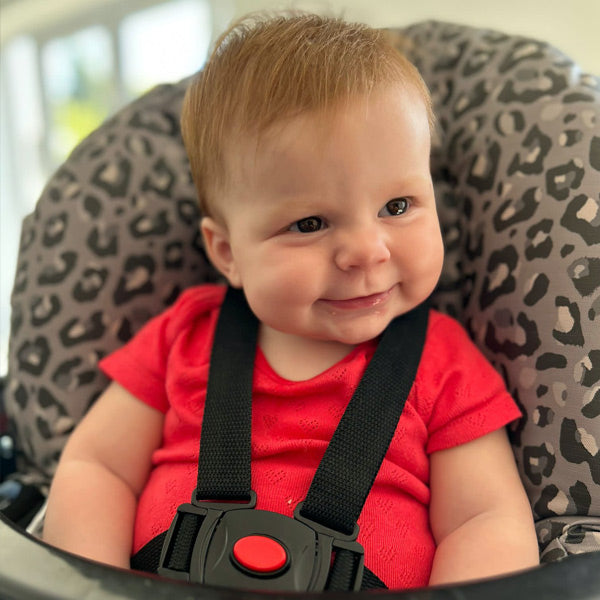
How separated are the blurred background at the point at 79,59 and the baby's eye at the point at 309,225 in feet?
3.43

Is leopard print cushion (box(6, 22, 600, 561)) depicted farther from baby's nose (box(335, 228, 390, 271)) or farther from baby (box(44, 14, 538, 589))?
baby's nose (box(335, 228, 390, 271))

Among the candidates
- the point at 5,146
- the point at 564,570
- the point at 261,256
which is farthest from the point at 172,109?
the point at 5,146

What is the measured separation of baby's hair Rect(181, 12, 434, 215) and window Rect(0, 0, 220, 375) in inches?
54.9

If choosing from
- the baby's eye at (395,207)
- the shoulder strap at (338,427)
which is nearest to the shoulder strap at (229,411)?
the shoulder strap at (338,427)

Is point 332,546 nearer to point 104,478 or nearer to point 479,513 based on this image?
point 479,513

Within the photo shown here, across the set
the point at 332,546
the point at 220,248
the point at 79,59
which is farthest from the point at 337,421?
the point at 79,59

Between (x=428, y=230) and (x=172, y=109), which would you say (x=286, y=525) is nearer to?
(x=428, y=230)

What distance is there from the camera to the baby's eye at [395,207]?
739 millimetres

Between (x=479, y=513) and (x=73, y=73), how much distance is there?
248 centimetres

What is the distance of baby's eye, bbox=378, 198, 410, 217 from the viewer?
0.74 metres

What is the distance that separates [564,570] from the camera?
0.46 metres

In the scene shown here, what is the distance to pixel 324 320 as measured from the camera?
765 mm

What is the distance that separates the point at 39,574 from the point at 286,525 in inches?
10.5

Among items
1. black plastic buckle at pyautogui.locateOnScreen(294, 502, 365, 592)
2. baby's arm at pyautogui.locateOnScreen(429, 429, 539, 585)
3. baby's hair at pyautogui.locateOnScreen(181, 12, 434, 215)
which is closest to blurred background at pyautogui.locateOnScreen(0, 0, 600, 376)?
baby's hair at pyautogui.locateOnScreen(181, 12, 434, 215)
